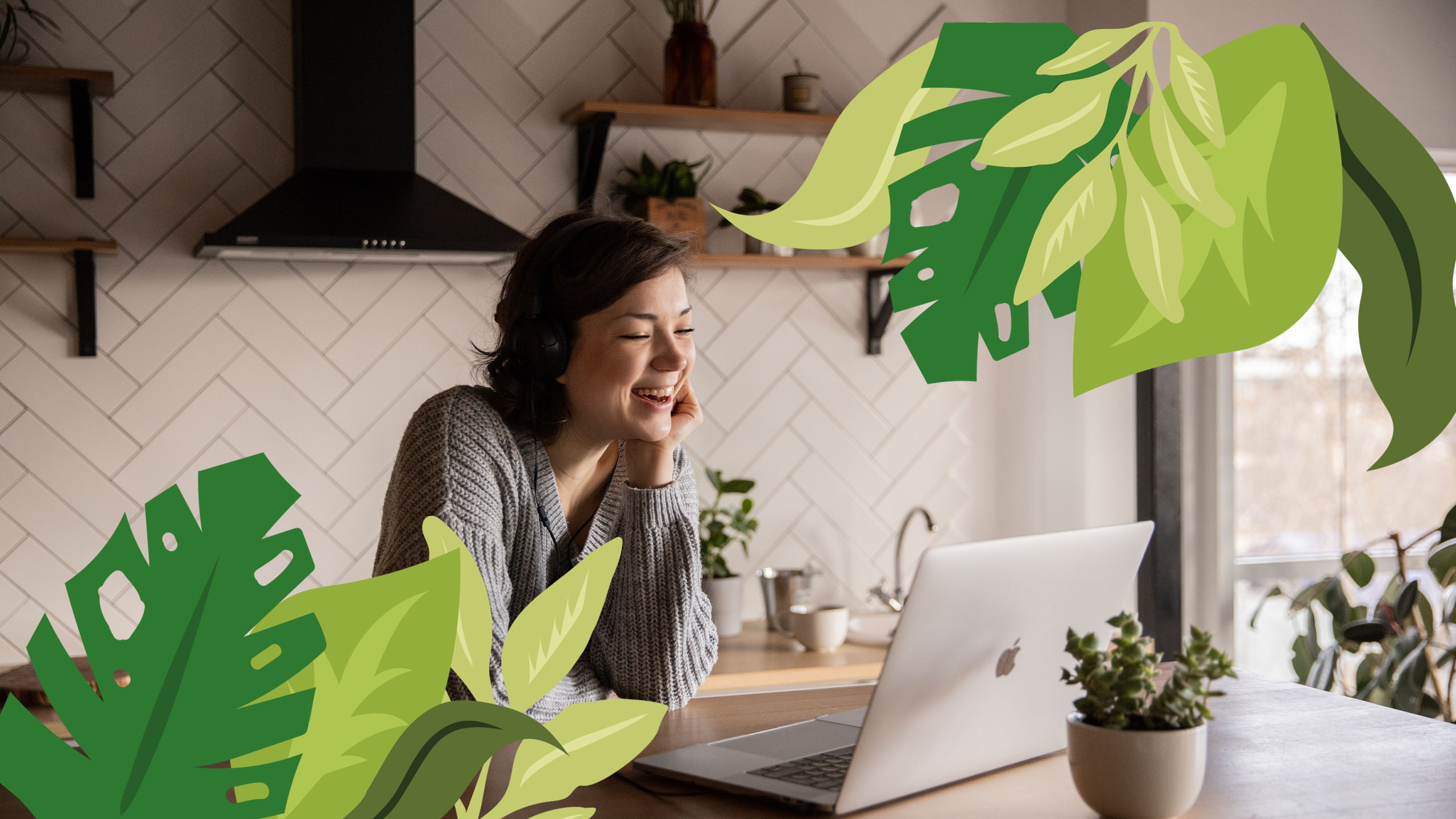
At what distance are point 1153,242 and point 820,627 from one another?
1.66 m

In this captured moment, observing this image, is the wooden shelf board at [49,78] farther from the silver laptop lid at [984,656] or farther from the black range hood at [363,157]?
the silver laptop lid at [984,656]

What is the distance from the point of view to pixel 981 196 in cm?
116

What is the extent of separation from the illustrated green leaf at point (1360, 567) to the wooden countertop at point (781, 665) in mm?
1008

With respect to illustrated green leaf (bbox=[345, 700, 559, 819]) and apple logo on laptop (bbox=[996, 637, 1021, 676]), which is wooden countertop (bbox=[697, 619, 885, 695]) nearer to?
apple logo on laptop (bbox=[996, 637, 1021, 676])

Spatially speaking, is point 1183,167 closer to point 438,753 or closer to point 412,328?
point 438,753

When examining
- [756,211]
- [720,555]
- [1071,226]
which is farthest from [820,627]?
[1071,226]

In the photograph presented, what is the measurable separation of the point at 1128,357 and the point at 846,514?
1.88 metres

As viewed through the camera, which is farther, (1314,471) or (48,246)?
(1314,471)

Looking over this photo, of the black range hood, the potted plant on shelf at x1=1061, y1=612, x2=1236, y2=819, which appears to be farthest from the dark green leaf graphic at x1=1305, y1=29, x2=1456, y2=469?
the black range hood

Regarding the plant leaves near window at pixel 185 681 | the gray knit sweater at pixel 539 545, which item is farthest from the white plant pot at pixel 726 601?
the plant leaves near window at pixel 185 681

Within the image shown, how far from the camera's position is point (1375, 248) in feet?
3.50

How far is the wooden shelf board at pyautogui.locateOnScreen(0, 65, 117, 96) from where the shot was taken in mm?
2301

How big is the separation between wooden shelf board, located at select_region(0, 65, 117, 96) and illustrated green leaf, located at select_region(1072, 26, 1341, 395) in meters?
2.06

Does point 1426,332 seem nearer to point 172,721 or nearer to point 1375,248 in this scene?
point 1375,248
